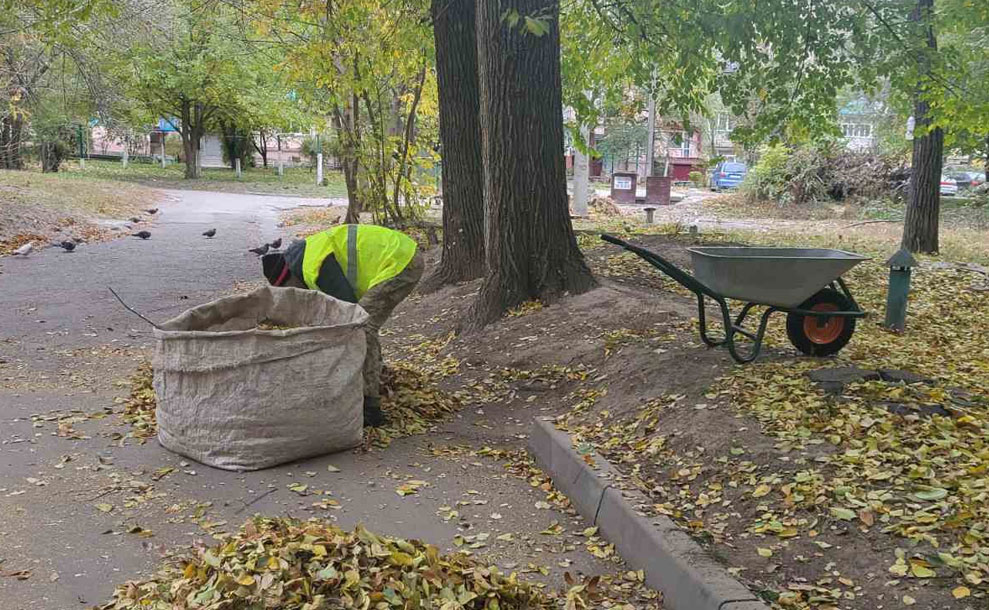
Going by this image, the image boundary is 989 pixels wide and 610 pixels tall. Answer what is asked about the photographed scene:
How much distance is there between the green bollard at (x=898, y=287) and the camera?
292 inches

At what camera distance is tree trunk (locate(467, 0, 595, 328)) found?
24.4ft

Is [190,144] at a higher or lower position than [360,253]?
higher

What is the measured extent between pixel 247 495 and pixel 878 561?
2.98m

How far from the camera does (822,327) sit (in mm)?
5648

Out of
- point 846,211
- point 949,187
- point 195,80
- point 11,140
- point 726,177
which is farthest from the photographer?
point 726,177

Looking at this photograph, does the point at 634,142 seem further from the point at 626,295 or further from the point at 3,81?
the point at 626,295

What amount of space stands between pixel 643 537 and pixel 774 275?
2164mm

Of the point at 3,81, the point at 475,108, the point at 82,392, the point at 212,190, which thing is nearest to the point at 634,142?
the point at 212,190

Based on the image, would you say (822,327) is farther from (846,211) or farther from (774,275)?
Result: (846,211)

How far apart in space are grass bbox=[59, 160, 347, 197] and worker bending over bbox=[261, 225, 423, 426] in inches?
1074

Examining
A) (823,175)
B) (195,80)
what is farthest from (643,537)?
(195,80)

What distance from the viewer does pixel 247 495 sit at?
4.60 m

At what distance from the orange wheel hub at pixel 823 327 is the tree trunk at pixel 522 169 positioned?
2.38 metres

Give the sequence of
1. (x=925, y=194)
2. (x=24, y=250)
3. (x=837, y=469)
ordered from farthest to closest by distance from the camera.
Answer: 1. (x=24, y=250)
2. (x=925, y=194)
3. (x=837, y=469)
